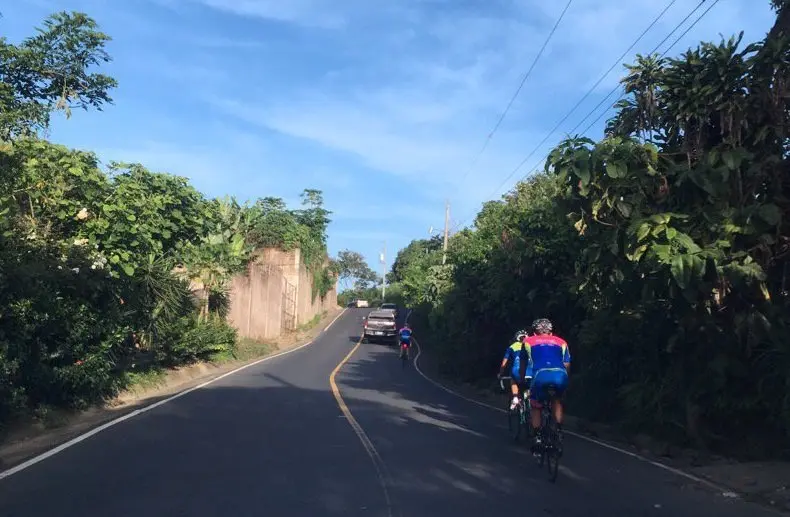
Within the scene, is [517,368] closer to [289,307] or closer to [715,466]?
[715,466]

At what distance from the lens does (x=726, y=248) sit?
854 centimetres

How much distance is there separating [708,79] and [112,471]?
9018 millimetres

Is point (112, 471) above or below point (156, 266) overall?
below

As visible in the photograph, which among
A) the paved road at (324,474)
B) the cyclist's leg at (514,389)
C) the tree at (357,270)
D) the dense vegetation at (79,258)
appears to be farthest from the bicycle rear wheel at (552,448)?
the tree at (357,270)

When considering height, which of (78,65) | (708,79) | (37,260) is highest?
(78,65)

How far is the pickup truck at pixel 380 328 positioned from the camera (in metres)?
45.1

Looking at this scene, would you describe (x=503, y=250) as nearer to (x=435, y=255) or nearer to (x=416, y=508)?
(x=416, y=508)

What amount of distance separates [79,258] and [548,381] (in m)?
9.45

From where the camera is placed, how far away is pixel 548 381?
29.5ft

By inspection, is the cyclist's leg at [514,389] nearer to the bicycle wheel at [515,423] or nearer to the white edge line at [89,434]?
the bicycle wheel at [515,423]

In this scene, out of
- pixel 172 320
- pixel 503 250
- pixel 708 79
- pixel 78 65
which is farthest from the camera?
pixel 78 65

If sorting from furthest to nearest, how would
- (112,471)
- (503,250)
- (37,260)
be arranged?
(503,250) → (37,260) → (112,471)

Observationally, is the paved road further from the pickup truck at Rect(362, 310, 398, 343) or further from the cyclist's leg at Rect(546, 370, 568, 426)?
the pickup truck at Rect(362, 310, 398, 343)

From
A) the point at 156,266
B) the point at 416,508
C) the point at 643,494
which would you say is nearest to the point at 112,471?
the point at 416,508
